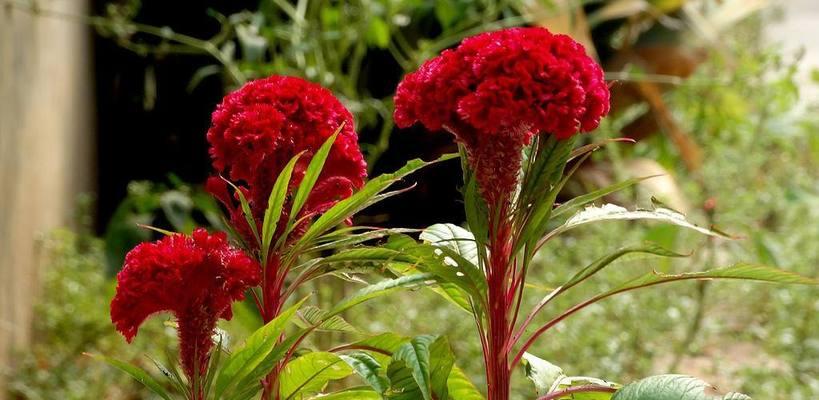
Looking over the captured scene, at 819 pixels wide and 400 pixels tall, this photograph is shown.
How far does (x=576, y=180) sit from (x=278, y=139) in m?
3.10

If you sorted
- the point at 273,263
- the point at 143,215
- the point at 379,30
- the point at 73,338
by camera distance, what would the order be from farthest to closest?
the point at 73,338
the point at 143,215
the point at 379,30
the point at 273,263

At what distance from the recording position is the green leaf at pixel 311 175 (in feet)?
2.39

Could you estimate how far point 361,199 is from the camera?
2.46ft

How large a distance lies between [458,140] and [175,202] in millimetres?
1701

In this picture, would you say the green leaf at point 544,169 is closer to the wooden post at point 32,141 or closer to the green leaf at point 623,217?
the green leaf at point 623,217

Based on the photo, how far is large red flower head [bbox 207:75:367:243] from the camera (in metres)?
0.77

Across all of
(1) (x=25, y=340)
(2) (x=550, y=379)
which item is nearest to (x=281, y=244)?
(2) (x=550, y=379)

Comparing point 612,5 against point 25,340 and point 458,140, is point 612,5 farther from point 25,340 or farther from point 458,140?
point 458,140

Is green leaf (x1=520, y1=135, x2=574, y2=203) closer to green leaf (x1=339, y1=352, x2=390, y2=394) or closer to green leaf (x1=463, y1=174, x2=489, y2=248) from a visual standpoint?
green leaf (x1=463, y1=174, x2=489, y2=248)

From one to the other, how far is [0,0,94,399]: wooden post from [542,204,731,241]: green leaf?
182 cm

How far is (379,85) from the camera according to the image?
3842 millimetres

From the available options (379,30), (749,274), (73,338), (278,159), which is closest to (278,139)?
(278,159)

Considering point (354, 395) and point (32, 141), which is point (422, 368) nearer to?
point (354, 395)

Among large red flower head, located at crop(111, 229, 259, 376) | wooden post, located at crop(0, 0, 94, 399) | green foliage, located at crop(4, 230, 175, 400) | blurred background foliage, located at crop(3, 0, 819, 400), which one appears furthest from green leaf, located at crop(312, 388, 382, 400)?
wooden post, located at crop(0, 0, 94, 399)
